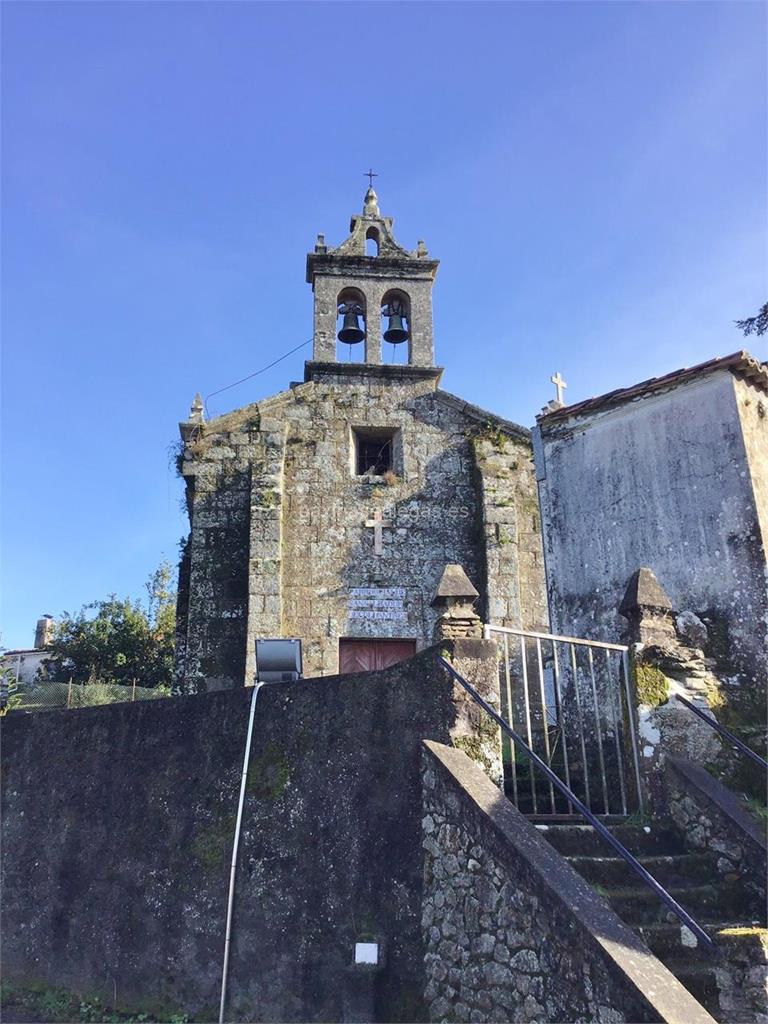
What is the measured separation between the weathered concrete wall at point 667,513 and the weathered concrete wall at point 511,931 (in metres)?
3.59

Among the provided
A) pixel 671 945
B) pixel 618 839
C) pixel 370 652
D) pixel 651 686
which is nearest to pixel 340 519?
pixel 370 652

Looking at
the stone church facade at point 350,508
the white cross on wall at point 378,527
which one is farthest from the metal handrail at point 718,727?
the white cross on wall at point 378,527

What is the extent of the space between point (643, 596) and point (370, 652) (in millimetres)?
6663

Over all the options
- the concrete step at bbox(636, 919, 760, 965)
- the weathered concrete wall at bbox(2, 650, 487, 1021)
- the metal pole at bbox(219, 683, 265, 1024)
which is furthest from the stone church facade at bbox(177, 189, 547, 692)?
the concrete step at bbox(636, 919, 760, 965)

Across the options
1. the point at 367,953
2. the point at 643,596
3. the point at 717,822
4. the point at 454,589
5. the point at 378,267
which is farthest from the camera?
the point at 378,267

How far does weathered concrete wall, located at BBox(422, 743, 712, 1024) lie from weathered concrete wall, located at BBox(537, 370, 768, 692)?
11.8ft

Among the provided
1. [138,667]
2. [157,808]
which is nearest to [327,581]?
[157,808]

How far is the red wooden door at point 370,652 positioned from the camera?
13.5 meters

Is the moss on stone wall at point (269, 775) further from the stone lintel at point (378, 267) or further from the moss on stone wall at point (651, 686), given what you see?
the stone lintel at point (378, 267)

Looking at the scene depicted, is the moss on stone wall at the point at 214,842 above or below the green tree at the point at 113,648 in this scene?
below

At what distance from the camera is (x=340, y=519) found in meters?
14.2

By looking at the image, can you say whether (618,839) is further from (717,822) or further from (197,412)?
(197,412)

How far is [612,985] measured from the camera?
437cm

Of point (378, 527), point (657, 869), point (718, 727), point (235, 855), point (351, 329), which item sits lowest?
point (657, 869)
